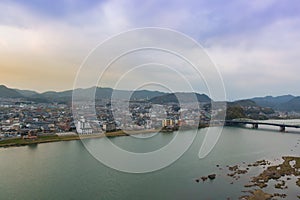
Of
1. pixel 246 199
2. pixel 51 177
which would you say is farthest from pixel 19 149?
pixel 246 199

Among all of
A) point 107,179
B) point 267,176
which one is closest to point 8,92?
point 107,179

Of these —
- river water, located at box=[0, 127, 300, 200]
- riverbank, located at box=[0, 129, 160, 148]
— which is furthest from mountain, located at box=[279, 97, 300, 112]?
river water, located at box=[0, 127, 300, 200]

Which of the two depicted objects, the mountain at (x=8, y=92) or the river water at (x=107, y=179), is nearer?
the river water at (x=107, y=179)

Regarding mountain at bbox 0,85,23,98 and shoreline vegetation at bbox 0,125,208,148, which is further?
mountain at bbox 0,85,23,98

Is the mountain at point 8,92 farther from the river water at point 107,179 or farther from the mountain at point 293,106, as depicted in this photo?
the mountain at point 293,106

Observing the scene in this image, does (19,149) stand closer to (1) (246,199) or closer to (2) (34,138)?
(2) (34,138)

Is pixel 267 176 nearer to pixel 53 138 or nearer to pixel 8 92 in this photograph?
pixel 53 138

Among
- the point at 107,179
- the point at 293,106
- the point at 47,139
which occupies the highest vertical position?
the point at 293,106

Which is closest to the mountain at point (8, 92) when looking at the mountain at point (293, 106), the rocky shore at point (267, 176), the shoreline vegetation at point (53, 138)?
the shoreline vegetation at point (53, 138)

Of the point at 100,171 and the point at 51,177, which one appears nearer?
the point at 51,177

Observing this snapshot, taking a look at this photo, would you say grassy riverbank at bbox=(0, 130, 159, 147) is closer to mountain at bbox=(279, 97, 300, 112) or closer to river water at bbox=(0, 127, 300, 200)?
river water at bbox=(0, 127, 300, 200)

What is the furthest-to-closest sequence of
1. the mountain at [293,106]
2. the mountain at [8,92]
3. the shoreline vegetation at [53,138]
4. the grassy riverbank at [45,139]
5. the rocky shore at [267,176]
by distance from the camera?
the mountain at [293,106], the mountain at [8,92], the grassy riverbank at [45,139], the shoreline vegetation at [53,138], the rocky shore at [267,176]
